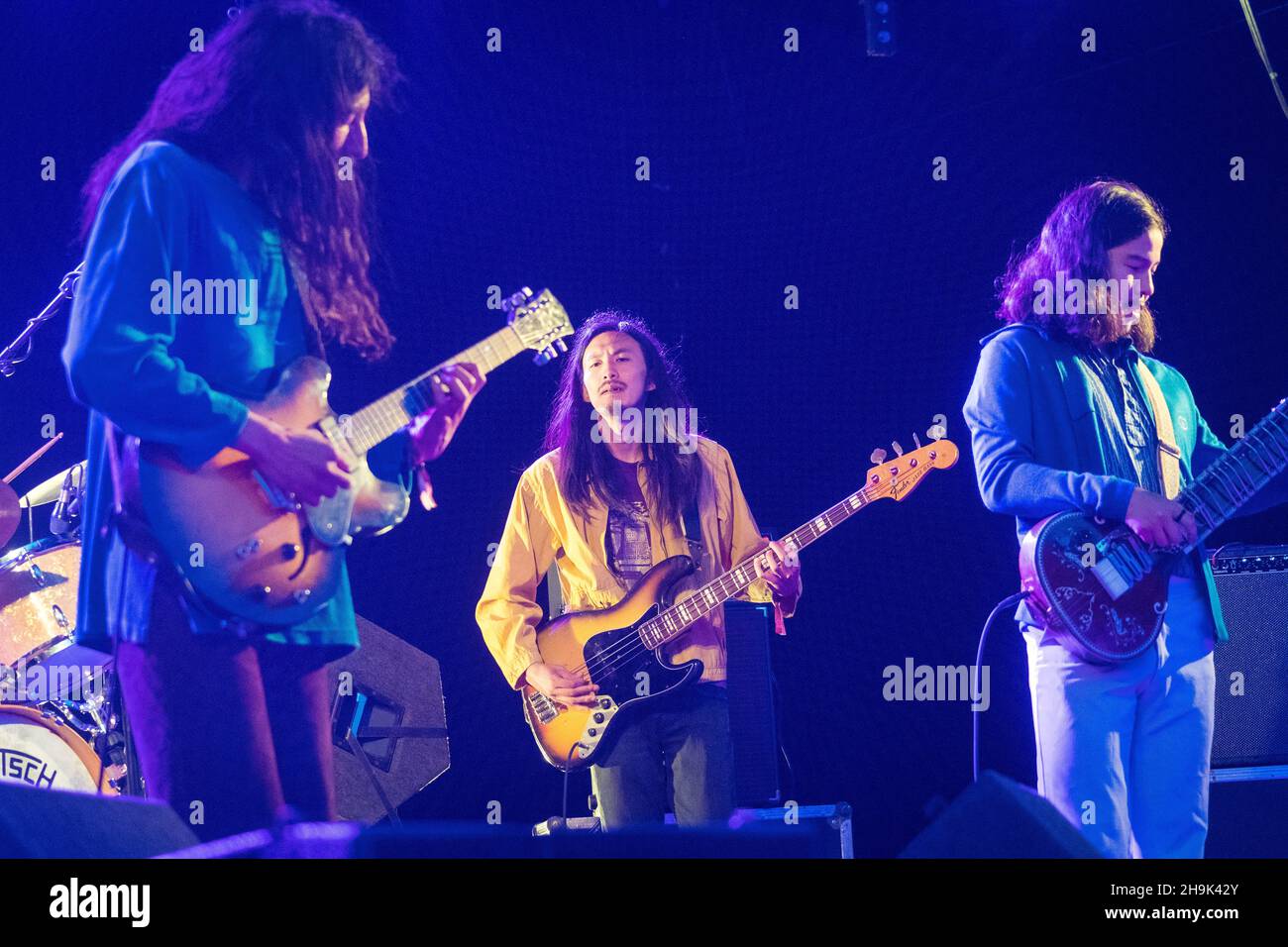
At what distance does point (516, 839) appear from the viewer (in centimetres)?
213

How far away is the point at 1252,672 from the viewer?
375 centimetres

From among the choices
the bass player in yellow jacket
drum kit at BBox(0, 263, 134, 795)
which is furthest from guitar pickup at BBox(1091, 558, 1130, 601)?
drum kit at BBox(0, 263, 134, 795)

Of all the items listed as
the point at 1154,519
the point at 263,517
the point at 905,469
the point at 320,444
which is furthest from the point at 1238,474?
the point at 263,517

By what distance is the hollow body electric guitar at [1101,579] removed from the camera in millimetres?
3318

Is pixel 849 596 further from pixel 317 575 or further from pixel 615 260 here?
pixel 317 575

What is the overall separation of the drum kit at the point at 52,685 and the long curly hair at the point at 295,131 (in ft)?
3.20

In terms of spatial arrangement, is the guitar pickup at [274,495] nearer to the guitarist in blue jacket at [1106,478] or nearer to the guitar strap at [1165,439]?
the guitarist in blue jacket at [1106,478]

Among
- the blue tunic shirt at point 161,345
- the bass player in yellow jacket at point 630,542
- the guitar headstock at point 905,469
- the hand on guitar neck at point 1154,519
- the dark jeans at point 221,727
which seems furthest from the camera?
the guitar headstock at point 905,469

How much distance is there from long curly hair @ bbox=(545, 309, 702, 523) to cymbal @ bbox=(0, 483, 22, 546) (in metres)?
1.50

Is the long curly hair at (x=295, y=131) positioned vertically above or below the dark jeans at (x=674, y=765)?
above

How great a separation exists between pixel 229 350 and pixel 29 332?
0.95m

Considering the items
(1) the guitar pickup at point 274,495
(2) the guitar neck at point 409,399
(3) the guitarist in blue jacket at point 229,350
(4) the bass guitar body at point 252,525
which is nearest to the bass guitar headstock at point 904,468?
(2) the guitar neck at point 409,399

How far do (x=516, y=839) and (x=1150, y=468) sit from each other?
7.08ft

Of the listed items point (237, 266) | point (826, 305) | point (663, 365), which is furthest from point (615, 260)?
point (237, 266)
